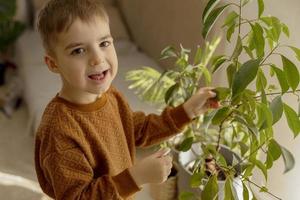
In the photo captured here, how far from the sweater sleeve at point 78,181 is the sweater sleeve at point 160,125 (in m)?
0.22

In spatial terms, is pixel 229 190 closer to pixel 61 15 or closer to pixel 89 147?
pixel 89 147

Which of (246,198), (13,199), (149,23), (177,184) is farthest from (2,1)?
(246,198)

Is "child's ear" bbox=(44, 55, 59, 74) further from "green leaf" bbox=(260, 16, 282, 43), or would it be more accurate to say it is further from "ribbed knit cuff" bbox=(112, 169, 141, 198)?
"green leaf" bbox=(260, 16, 282, 43)

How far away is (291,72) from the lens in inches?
38.0

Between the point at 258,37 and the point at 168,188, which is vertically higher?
the point at 258,37

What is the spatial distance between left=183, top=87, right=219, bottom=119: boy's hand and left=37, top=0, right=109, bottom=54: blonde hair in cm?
34

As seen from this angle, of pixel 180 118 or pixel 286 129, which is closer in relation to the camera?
pixel 180 118

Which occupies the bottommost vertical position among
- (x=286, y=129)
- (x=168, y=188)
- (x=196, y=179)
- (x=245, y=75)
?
(x=168, y=188)

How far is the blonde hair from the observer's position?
3.16ft

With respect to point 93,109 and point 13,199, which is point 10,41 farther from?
point 93,109

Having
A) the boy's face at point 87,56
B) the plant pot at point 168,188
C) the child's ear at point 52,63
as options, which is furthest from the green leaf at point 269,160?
the plant pot at point 168,188

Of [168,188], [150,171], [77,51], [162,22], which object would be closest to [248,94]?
[150,171]

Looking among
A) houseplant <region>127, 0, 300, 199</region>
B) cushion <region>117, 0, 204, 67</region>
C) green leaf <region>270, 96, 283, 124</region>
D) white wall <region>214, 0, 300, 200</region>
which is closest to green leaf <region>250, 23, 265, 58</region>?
houseplant <region>127, 0, 300, 199</region>

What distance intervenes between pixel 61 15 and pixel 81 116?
24 centimetres
